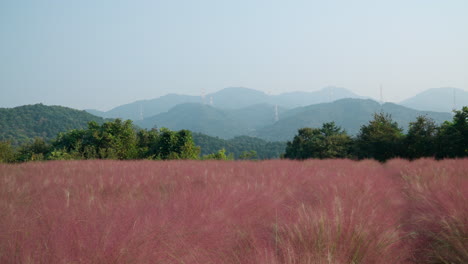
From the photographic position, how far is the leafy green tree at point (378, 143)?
81.5ft

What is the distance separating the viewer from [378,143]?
2666cm

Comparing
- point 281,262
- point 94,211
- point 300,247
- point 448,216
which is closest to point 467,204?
point 448,216

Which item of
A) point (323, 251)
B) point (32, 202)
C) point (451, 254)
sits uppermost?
point (32, 202)

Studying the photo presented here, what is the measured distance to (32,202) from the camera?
2611 millimetres

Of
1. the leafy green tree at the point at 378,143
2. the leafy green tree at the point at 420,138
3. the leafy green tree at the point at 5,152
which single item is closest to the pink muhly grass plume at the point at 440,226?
the leafy green tree at the point at 420,138

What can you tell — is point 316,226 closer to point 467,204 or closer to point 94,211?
point 467,204

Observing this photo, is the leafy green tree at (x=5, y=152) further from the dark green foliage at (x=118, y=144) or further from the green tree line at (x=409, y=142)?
the green tree line at (x=409, y=142)

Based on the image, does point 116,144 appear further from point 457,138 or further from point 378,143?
point 457,138

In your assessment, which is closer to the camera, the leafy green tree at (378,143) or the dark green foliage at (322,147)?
the leafy green tree at (378,143)

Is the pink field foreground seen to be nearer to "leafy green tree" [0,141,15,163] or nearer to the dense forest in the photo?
the dense forest

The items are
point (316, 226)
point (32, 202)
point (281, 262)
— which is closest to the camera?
point (281, 262)

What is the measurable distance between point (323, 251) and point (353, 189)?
6.56ft

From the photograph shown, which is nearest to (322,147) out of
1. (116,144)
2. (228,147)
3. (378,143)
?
(378,143)

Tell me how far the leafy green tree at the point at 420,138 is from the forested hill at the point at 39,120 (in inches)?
3841
